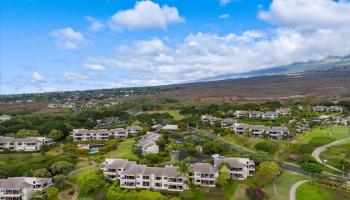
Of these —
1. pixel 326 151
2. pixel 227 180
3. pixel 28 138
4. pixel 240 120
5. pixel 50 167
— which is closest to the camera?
pixel 227 180

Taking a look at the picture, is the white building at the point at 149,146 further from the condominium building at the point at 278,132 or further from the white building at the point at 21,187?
the condominium building at the point at 278,132

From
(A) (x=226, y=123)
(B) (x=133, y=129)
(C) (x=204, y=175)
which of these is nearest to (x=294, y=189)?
(C) (x=204, y=175)

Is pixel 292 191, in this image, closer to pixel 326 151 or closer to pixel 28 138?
pixel 326 151

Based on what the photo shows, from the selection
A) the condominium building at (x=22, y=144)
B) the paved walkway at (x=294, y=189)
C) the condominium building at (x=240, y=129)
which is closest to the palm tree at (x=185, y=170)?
the paved walkway at (x=294, y=189)

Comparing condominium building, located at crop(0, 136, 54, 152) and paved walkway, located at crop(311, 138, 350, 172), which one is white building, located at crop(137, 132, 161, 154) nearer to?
condominium building, located at crop(0, 136, 54, 152)

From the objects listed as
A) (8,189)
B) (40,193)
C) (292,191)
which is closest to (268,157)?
(292,191)

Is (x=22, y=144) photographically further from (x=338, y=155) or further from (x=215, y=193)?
(x=338, y=155)
